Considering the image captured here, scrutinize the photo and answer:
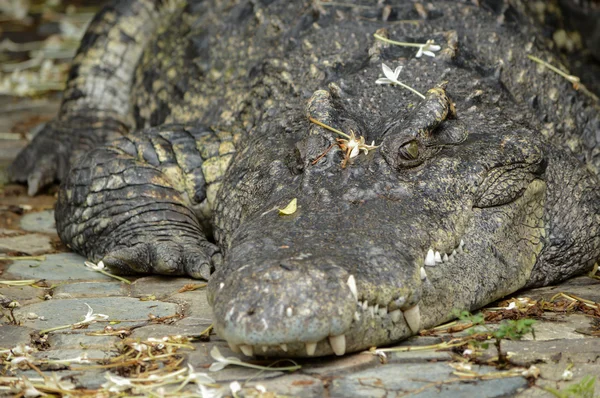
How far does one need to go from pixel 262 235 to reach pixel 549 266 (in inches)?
58.9

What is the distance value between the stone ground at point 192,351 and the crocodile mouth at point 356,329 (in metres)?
0.07

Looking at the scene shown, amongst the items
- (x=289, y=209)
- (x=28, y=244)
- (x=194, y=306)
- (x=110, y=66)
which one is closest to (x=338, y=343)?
(x=289, y=209)

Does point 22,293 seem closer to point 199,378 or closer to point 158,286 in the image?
point 158,286

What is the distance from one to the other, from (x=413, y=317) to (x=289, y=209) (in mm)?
610

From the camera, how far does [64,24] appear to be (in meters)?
10.5

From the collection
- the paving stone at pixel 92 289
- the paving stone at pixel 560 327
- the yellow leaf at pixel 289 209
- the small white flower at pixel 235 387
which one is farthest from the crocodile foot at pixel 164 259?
the paving stone at pixel 560 327

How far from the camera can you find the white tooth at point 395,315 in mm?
3099

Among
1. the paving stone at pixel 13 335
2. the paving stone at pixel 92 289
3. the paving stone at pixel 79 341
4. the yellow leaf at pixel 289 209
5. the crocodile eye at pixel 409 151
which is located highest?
the crocodile eye at pixel 409 151

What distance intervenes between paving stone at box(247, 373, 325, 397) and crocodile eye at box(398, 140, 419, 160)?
1084 millimetres

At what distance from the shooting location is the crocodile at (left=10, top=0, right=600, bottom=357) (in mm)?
3012

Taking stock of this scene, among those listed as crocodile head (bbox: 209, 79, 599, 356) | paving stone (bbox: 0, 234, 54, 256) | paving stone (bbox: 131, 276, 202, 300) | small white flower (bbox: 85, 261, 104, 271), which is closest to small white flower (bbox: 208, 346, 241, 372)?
crocodile head (bbox: 209, 79, 599, 356)

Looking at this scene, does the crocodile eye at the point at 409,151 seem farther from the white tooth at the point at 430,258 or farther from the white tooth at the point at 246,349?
the white tooth at the point at 246,349

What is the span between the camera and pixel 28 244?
16.0ft

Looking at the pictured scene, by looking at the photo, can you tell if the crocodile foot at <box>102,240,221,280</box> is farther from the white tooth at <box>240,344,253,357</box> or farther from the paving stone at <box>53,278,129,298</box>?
the white tooth at <box>240,344,253,357</box>
